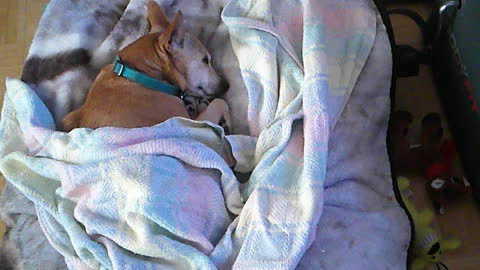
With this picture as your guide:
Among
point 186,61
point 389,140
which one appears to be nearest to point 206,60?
point 186,61

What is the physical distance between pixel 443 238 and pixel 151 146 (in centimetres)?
82

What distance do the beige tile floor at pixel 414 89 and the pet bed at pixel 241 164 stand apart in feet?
0.84

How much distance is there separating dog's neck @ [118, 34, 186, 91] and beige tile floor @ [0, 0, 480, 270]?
2.09ft

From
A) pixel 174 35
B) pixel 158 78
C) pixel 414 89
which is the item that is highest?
pixel 174 35

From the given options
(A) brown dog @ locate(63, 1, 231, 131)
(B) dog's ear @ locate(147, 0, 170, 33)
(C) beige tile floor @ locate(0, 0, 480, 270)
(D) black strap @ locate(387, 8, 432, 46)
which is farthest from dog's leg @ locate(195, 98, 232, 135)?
(D) black strap @ locate(387, 8, 432, 46)

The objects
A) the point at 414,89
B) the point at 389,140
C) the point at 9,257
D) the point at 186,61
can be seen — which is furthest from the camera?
the point at 414,89

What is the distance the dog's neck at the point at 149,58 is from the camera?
165 cm

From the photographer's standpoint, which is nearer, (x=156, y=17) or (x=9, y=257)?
(x=9, y=257)

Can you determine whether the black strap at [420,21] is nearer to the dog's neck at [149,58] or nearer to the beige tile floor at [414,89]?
the beige tile floor at [414,89]

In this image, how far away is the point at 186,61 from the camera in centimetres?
173

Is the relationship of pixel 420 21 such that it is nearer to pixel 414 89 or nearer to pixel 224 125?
pixel 414 89

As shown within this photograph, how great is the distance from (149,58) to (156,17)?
173 mm

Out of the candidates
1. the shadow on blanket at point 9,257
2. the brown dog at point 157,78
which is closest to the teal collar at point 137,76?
the brown dog at point 157,78

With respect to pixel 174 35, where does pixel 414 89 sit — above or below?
below
